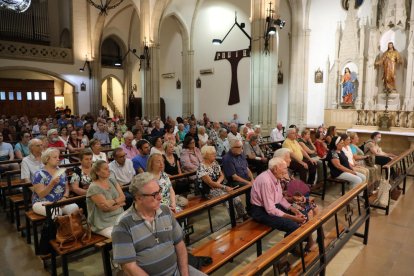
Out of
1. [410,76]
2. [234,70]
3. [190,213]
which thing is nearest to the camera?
[190,213]

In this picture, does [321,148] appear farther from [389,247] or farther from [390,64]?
[390,64]

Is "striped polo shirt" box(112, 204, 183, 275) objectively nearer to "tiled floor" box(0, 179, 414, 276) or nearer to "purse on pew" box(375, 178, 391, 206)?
"tiled floor" box(0, 179, 414, 276)

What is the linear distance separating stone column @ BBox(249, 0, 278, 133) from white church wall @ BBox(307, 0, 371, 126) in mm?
4674

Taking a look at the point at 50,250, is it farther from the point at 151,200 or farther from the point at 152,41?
the point at 152,41

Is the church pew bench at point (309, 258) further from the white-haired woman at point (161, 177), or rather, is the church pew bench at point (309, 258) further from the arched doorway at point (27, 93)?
the arched doorway at point (27, 93)

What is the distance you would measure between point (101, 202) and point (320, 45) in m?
12.3

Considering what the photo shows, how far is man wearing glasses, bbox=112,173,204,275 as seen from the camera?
6.07ft

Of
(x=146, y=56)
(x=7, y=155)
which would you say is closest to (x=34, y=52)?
(x=146, y=56)

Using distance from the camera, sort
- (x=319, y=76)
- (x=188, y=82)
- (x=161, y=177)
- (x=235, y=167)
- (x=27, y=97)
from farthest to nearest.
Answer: (x=188, y=82) → (x=27, y=97) → (x=319, y=76) → (x=235, y=167) → (x=161, y=177)

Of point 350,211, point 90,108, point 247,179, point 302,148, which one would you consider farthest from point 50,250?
point 90,108

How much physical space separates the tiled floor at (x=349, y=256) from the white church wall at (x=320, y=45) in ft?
30.4

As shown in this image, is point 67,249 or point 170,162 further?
point 170,162

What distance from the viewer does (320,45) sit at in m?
12.8

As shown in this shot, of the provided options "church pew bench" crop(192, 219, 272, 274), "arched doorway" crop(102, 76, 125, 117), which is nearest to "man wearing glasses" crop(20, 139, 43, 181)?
"church pew bench" crop(192, 219, 272, 274)
